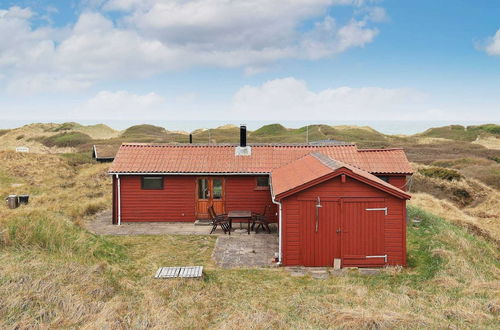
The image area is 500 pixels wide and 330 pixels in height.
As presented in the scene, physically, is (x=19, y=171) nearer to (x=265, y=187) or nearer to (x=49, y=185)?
(x=49, y=185)

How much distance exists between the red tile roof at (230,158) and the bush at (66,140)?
59.4 m

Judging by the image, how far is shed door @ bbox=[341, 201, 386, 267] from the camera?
10734 millimetres

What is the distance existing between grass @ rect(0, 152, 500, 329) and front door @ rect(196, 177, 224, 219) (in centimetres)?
378

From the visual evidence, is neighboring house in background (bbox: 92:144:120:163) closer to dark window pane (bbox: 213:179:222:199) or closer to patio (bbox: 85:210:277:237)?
patio (bbox: 85:210:277:237)

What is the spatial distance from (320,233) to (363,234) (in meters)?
1.25

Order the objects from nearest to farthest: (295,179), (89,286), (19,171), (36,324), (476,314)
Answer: (36,324) < (476,314) < (89,286) < (295,179) < (19,171)

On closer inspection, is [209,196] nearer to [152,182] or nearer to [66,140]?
[152,182]

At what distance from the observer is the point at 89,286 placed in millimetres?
7680

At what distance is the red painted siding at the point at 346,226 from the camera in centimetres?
1071

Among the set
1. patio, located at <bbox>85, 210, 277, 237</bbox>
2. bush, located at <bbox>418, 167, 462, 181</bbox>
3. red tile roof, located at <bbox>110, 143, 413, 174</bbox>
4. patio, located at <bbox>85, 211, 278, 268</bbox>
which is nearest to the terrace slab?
patio, located at <bbox>85, 211, 278, 268</bbox>

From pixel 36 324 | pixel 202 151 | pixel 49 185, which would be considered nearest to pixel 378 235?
pixel 36 324

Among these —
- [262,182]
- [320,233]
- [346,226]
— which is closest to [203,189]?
[262,182]

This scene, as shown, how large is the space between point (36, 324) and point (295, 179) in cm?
796

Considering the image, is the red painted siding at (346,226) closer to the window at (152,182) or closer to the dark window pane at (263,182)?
the dark window pane at (263,182)
